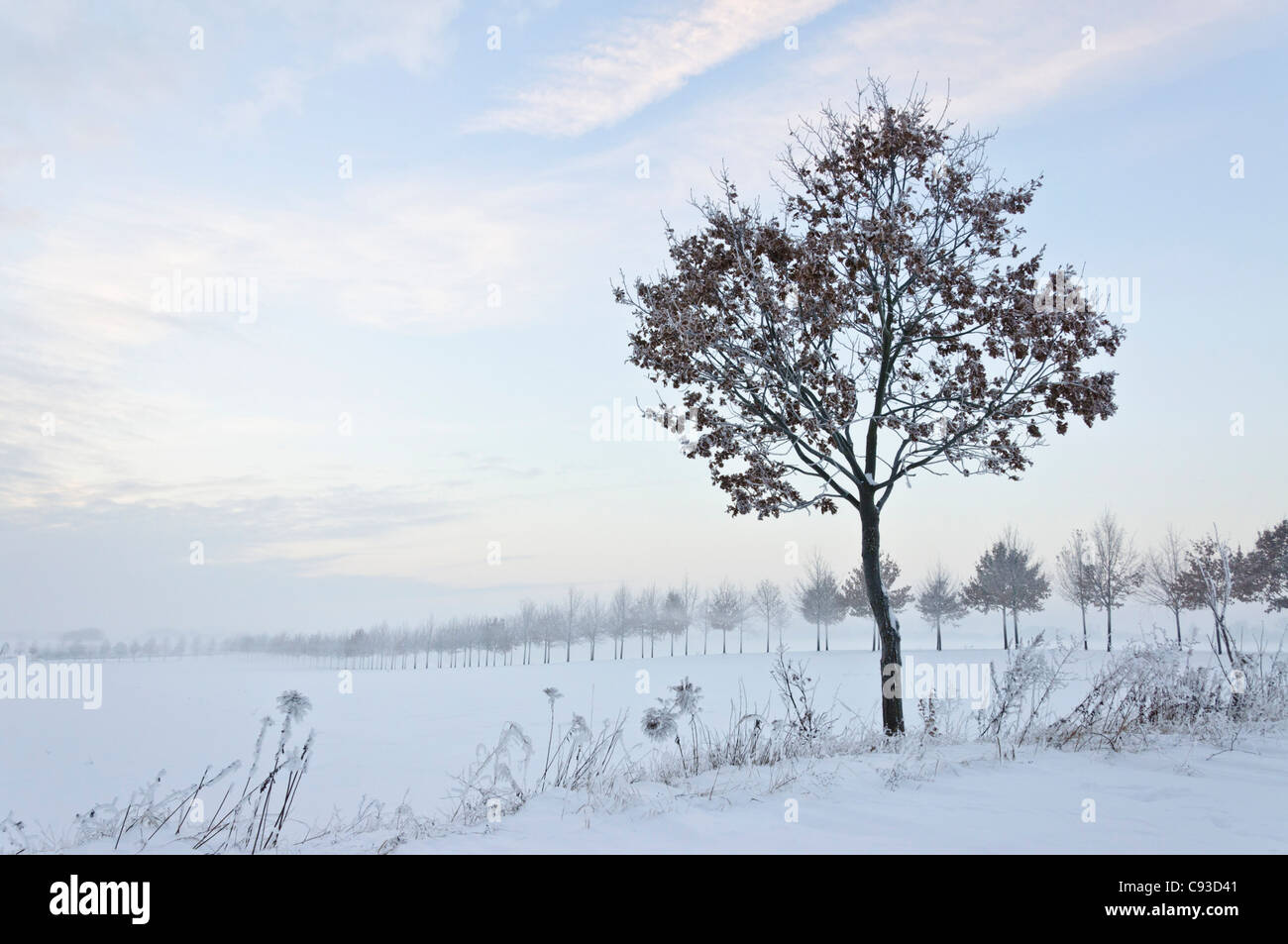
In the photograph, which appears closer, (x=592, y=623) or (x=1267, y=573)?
(x=1267, y=573)

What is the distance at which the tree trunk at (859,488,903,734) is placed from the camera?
8461 millimetres

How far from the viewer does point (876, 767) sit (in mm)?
5809

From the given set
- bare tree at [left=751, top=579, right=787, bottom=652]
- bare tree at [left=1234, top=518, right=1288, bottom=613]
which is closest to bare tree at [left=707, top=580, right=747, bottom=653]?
bare tree at [left=751, top=579, right=787, bottom=652]

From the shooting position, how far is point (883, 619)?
9.09m

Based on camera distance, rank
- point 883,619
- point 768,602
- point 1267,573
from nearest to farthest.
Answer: point 883,619 < point 1267,573 < point 768,602

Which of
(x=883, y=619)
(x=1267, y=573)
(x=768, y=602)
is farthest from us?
(x=768, y=602)

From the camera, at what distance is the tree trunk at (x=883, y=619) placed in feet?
27.8

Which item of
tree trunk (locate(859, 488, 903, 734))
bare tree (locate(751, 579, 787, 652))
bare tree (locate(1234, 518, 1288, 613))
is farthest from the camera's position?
bare tree (locate(751, 579, 787, 652))

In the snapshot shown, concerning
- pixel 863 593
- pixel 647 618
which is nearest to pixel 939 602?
pixel 863 593

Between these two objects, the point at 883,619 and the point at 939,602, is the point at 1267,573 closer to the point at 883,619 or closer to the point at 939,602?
the point at 939,602

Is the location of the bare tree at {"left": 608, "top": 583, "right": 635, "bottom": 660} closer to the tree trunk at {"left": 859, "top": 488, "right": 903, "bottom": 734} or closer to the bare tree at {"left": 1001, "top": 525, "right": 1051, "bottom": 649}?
the bare tree at {"left": 1001, "top": 525, "right": 1051, "bottom": 649}

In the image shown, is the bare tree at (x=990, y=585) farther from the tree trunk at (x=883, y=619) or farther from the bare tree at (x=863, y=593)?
the tree trunk at (x=883, y=619)
